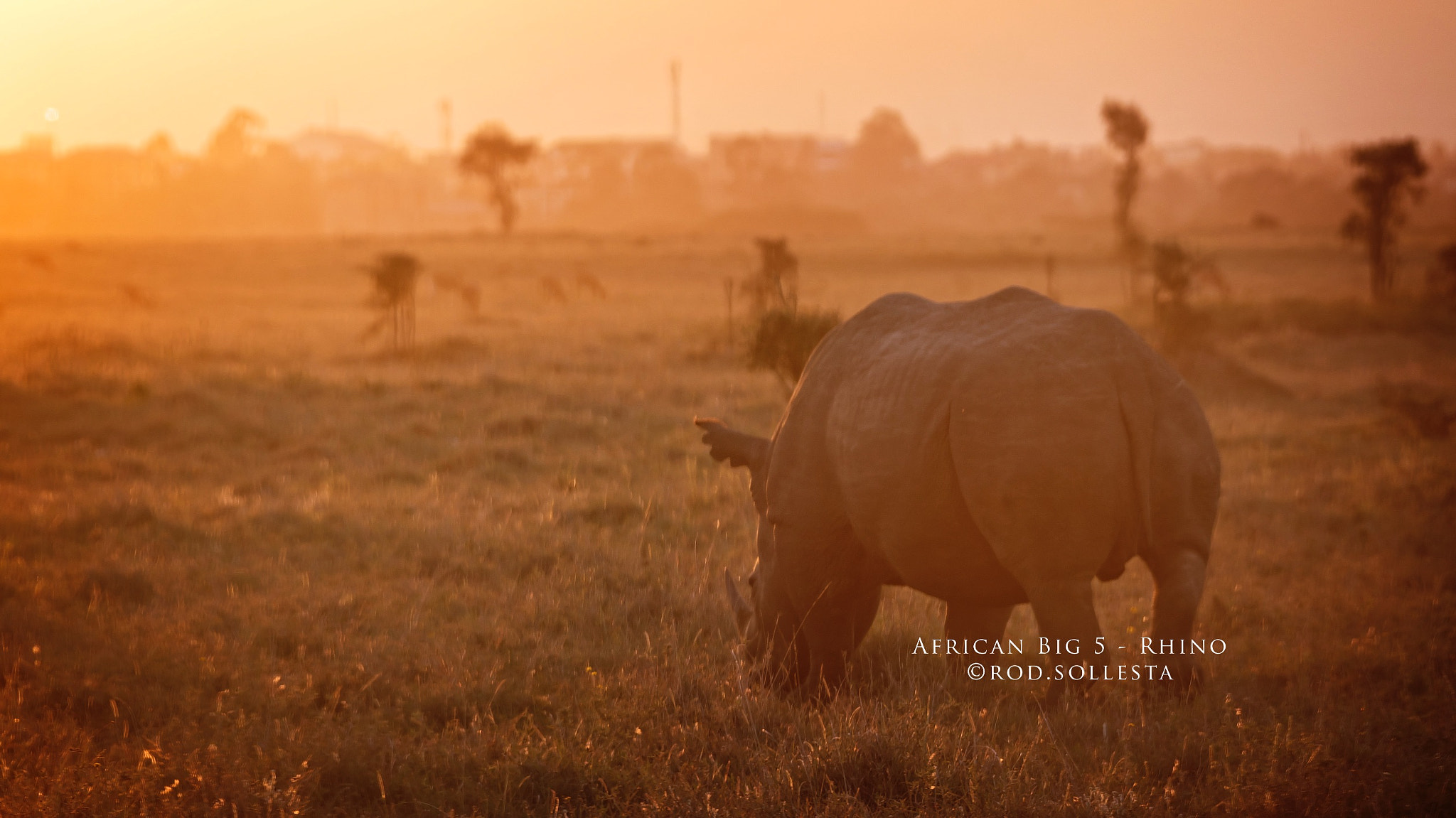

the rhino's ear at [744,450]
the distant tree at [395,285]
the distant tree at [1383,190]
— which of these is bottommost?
the rhino's ear at [744,450]

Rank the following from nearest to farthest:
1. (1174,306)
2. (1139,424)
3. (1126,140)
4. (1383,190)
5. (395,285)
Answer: (1139,424)
(1174,306)
(395,285)
(1383,190)
(1126,140)

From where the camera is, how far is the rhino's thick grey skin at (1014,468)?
4.05 metres

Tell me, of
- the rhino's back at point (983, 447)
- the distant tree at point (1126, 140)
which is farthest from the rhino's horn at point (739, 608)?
the distant tree at point (1126, 140)

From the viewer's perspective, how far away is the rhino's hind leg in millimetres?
4094

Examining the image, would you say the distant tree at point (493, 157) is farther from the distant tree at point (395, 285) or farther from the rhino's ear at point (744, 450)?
the rhino's ear at point (744, 450)

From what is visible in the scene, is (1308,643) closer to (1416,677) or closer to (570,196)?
Result: (1416,677)

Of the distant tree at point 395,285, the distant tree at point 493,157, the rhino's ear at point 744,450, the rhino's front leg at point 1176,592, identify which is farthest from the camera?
the distant tree at point 493,157

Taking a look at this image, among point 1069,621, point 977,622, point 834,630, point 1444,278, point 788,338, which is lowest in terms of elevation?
point 977,622

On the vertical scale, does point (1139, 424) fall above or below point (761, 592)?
above

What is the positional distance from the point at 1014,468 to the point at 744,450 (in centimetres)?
184

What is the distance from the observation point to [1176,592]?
4199mm

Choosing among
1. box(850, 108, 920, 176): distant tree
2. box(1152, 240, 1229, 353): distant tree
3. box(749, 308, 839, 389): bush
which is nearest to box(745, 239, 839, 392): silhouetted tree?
box(749, 308, 839, 389): bush

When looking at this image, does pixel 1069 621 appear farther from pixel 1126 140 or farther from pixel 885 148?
pixel 885 148

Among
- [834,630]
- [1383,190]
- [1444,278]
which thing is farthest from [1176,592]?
[1383,190]
